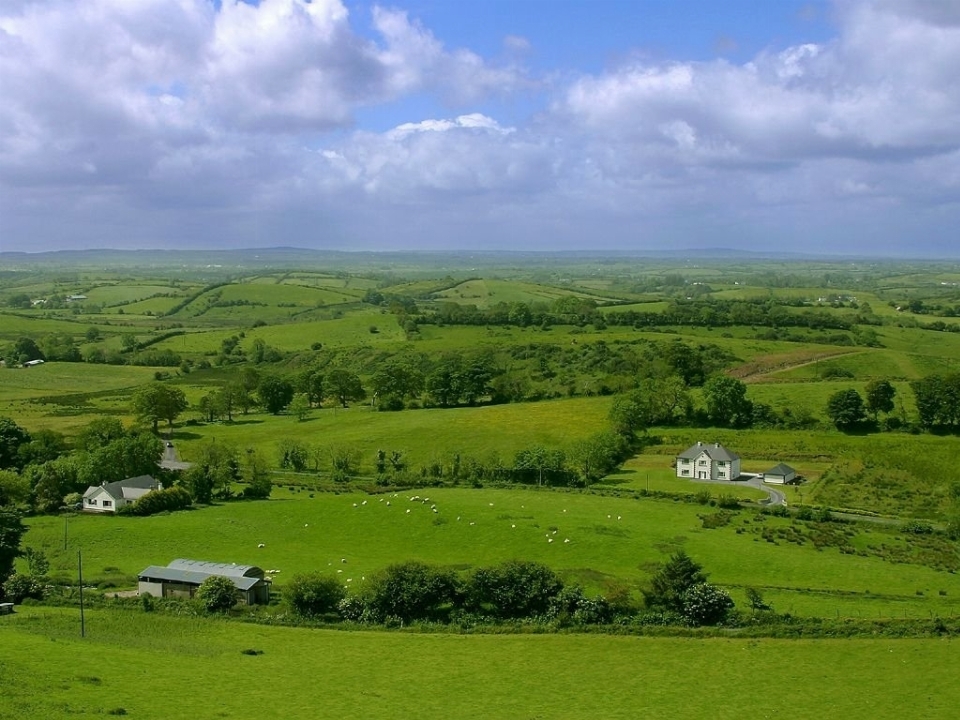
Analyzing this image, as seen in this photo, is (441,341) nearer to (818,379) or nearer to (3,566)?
(818,379)

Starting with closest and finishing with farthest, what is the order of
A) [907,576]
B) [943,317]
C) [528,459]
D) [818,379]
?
[907,576] → [528,459] → [818,379] → [943,317]

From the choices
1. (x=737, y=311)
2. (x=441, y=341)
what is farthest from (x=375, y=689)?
(x=737, y=311)

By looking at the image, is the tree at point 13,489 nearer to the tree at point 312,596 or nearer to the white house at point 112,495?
the white house at point 112,495

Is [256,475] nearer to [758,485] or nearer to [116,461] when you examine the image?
[116,461]

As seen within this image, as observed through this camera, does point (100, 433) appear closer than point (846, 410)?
Yes

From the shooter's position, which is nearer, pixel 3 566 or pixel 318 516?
pixel 3 566

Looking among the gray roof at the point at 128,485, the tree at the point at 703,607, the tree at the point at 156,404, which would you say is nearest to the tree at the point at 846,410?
the tree at the point at 703,607

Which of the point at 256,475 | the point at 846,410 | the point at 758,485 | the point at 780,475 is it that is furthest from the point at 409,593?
the point at 846,410

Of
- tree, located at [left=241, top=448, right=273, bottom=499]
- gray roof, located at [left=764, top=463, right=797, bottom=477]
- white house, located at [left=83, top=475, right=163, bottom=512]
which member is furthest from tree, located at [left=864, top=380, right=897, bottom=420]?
white house, located at [left=83, top=475, right=163, bottom=512]
